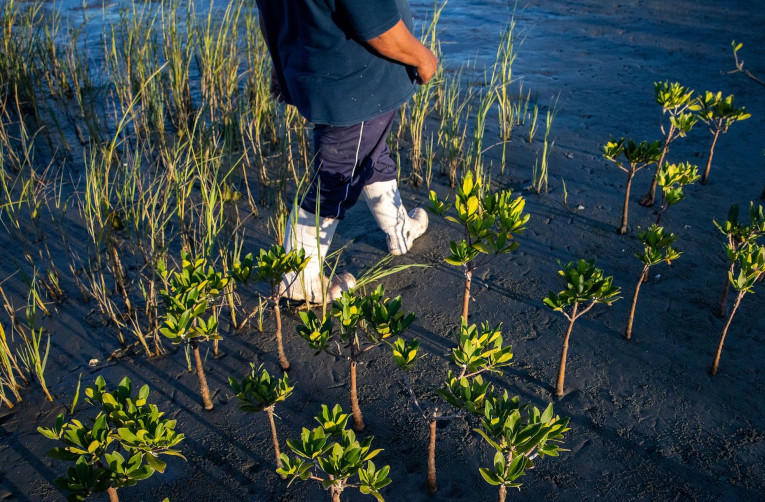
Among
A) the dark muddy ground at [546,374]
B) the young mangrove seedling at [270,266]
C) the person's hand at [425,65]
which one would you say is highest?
the person's hand at [425,65]

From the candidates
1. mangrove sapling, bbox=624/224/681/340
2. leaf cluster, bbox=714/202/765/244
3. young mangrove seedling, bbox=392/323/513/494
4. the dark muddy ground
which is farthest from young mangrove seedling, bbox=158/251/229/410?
leaf cluster, bbox=714/202/765/244

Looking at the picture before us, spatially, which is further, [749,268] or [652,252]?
[652,252]

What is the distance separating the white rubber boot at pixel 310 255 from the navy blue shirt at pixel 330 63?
0.48m

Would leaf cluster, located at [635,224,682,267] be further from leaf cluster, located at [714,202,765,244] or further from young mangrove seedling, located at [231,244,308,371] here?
young mangrove seedling, located at [231,244,308,371]

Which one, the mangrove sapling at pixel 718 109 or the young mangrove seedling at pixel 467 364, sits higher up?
the mangrove sapling at pixel 718 109

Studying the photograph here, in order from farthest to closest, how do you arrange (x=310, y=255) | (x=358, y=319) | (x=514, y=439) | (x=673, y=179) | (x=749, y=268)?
(x=673, y=179)
(x=310, y=255)
(x=749, y=268)
(x=358, y=319)
(x=514, y=439)

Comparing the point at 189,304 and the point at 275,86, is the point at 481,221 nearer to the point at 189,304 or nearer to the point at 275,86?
the point at 189,304

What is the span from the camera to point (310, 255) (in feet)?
8.71

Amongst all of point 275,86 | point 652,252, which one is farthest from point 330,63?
point 652,252

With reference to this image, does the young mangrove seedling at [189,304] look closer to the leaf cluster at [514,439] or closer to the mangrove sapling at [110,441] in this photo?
the mangrove sapling at [110,441]

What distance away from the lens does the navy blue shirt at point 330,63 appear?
2.18 meters

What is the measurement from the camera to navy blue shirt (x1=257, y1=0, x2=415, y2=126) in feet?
7.16

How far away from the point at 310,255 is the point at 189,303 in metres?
0.76

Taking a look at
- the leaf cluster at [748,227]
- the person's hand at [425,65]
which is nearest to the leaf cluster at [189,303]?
the person's hand at [425,65]
